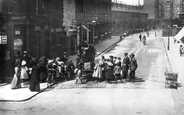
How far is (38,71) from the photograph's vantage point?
52.2 feet

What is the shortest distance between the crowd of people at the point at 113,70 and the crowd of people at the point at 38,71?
1.89 meters

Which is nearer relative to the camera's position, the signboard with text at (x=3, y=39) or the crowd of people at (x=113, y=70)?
the signboard with text at (x=3, y=39)

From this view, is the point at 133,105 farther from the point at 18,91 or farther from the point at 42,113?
the point at 18,91

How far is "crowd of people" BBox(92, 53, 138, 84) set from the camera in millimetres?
17844

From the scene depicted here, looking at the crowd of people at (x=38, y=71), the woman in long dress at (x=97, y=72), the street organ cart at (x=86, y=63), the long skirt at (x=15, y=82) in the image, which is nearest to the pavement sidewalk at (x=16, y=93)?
the long skirt at (x=15, y=82)

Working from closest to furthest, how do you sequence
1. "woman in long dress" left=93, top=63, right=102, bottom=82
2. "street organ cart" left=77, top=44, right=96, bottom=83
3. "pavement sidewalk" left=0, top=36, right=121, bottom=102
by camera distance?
"pavement sidewalk" left=0, top=36, right=121, bottom=102 < "woman in long dress" left=93, top=63, right=102, bottom=82 < "street organ cart" left=77, top=44, right=96, bottom=83

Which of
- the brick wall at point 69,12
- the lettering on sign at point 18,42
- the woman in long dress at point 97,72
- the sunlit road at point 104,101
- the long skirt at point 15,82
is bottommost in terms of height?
the sunlit road at point 104,101

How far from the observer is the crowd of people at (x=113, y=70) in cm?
1784

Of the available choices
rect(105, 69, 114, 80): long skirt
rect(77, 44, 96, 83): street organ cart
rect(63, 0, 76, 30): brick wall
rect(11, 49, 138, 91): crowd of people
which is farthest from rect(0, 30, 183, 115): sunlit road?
rect(63, 0, 76, 30): brick wall

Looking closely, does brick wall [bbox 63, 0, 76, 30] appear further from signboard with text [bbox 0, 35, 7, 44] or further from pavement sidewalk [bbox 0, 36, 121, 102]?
pavement sidewalk [bbox 0, 36, 121, 102]

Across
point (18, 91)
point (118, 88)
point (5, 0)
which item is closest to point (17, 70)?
point (18, 91)

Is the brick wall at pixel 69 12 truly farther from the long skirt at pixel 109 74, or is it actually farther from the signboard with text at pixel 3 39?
the long skirt at pixel 109 74

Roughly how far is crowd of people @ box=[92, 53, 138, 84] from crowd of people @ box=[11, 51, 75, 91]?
1.89 meters

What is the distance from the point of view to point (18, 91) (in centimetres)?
1588
